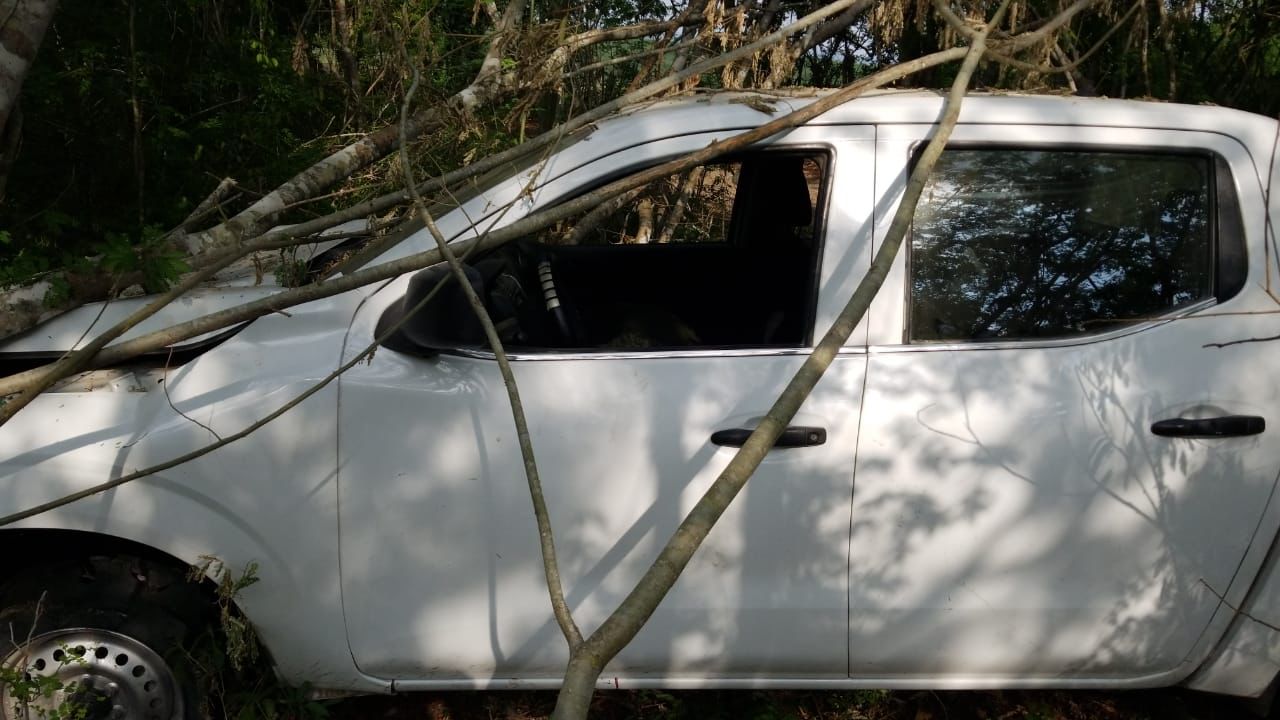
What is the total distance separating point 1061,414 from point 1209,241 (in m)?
0.59

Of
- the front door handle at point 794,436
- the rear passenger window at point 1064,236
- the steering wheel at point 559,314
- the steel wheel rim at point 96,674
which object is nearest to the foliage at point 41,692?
the steel wheel rim at point 96,674

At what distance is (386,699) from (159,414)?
119 cm

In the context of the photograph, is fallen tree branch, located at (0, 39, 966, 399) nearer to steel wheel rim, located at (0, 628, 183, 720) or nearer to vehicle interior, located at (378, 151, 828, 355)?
vehicle interior, located at (378, 151, 828, 355)

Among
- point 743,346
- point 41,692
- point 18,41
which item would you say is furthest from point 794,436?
point 18,41

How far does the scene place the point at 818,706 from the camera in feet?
9.71

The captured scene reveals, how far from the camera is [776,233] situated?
3754 millimetres

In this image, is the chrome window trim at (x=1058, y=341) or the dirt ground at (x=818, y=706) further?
the dirt ground at (x=818, y=706)

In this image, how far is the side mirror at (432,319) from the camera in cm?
230

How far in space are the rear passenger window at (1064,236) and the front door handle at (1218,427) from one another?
11.0 inches

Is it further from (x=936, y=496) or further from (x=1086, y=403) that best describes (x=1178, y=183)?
(x=936, y=496)

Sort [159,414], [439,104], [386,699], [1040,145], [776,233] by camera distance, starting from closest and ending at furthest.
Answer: [159,414]
[1040,145]
[386,699]
[776,233]
[439,104]

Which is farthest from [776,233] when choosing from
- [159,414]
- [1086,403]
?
Result: [159,414]

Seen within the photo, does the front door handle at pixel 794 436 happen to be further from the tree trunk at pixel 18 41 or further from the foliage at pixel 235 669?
the tree trunk at pixel 18 41

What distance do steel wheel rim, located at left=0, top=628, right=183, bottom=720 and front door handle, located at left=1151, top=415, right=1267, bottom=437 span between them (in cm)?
242
